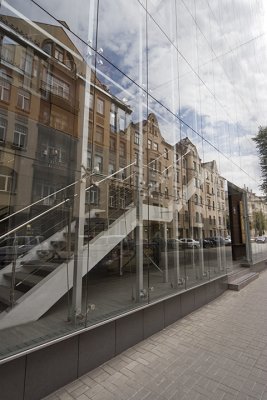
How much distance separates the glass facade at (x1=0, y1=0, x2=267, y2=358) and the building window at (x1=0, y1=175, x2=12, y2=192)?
0.03m

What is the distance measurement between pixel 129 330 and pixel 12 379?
1949 mm

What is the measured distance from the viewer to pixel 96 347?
3527 mm

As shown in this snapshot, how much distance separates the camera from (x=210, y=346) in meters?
4.25

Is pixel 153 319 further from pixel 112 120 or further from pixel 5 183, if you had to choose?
pixel 5 183

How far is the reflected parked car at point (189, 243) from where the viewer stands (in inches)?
277

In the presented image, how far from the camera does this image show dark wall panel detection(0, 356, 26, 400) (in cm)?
254

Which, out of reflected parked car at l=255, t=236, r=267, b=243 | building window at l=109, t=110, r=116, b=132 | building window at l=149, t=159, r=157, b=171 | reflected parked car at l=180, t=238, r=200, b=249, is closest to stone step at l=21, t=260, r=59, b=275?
building window at l=109, t=110, r=116, b=132

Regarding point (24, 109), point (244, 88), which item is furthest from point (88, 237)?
point (244, 88)

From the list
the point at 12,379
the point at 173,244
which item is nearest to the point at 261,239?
the point at 173,244

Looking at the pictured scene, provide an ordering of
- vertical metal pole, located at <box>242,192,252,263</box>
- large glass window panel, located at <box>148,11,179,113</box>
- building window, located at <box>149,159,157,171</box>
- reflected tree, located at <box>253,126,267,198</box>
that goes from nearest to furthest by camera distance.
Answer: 1. building window, located at <box>149,159,157,171</box>
2. large glass window panel, located at <box>148,11,179,113</box>
3. vertical metal pole, located at <box>242,192,252,263</box>
4. reflected tree, located at <box>253,126,267,198</box>

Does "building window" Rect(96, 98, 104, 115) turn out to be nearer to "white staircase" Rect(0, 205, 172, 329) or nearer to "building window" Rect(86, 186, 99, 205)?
"building window" Rect(86, 186, 99, 205)

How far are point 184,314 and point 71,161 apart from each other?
165 inches

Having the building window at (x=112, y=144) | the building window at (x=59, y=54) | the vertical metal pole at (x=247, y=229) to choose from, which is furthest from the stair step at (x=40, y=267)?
the vertical metal pole at (x=247, y=229)

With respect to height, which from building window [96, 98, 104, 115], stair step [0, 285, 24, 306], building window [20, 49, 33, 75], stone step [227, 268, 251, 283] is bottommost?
stone step [227, 268, 251, 283]
